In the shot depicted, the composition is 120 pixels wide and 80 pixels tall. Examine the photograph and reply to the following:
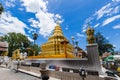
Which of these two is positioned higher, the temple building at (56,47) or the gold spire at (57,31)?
the gold spire at (57,31)

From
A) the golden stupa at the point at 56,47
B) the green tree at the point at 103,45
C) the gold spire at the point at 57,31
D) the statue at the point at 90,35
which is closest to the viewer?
the statue at the point at 90,35

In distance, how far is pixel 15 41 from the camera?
59.8 metres

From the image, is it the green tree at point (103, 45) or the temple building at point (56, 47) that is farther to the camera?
the green tree at point (103, 45)

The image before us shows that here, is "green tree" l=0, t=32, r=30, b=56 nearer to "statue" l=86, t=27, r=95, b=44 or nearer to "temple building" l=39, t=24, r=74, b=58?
"temple building" l=39, t=24, r=74, b=58

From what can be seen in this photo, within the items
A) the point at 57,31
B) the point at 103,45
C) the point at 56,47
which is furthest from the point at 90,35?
the point at 103,45

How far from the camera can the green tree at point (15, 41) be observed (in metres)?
58.4

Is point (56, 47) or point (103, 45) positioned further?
point (103, 45)

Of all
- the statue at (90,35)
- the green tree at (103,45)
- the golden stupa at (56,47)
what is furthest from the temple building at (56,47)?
the green tree at (103,45)

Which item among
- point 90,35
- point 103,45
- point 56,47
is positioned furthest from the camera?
point 103,45

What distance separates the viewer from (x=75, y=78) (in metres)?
8.23

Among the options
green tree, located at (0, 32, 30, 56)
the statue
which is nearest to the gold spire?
the statue

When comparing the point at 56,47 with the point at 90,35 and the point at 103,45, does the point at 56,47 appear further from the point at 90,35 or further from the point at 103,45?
the point at 103,45

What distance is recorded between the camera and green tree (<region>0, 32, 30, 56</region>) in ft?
192

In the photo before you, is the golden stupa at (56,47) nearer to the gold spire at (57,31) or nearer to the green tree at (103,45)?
the gold spire at (57,31)
